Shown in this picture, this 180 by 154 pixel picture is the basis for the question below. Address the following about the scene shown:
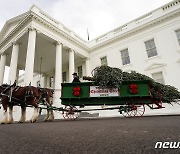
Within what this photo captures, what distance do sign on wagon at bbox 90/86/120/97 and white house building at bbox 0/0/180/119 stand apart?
7.41m

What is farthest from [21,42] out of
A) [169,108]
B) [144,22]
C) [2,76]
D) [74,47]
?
[169,108]

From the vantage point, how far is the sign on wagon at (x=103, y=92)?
22.9 feet

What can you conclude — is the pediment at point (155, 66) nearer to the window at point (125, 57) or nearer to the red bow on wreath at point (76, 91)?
the window at point (125, 57)

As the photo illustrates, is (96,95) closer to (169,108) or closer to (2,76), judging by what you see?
(169,108)

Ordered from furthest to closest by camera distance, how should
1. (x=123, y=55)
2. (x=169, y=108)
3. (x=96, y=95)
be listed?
(x=123, y=55) < (x=169, y=108) < (x=96, y=95)

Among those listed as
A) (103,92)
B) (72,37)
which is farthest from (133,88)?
(72,37)

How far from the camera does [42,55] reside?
66.7ft

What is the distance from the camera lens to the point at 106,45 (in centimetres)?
1989

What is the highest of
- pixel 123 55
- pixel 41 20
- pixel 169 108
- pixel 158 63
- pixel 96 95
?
pixel 41 20

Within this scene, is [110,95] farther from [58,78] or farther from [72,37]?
[72,37]

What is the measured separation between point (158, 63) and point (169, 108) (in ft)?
16.3

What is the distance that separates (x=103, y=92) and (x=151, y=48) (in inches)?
467

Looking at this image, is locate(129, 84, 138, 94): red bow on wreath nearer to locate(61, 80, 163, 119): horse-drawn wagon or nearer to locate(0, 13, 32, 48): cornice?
locate(61, 80, 163, 119): horse-drawn wagon

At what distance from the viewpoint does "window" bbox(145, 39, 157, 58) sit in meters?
15.9
